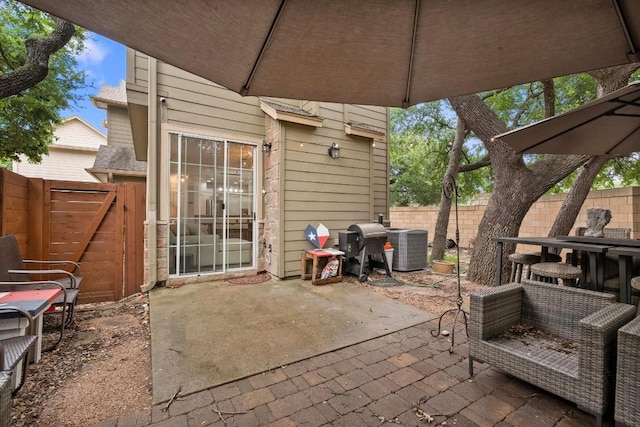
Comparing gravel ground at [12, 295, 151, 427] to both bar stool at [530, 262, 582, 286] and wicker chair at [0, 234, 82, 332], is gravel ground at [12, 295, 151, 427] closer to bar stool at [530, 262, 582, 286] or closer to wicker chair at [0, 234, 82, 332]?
wicker chair at [0, 234, 82, 332]

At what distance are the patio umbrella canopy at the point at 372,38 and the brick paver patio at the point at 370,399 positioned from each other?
2.02m

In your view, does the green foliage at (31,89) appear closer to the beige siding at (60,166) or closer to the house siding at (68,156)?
the house siding at (68,156)

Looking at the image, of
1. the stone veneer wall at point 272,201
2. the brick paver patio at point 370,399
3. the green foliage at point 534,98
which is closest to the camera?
the brick paver patio at point 370,399

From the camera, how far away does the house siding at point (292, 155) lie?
176 inches

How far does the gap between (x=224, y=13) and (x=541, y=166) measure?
519 cm

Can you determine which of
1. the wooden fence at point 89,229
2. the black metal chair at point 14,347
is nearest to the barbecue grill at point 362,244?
the wooden fence at point 89,229

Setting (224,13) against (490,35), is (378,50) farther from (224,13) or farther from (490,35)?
(224,13)

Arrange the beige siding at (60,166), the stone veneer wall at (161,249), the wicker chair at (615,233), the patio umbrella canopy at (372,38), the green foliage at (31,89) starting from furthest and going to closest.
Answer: the beige siding at (60,166), the green foliage at (31,89), the stone veneer wall at (161,249), the wicker chair at (615,233), the patio umbrella canopy at (372,38)

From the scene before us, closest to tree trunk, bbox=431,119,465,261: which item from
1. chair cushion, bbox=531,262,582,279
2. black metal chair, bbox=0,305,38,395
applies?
chair cushion, bbox=531,262,582,279

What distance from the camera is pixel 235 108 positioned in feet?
16.3

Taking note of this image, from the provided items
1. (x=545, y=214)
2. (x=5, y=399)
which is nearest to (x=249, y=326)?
(x=5, y=399)

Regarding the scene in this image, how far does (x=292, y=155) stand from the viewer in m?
4.98

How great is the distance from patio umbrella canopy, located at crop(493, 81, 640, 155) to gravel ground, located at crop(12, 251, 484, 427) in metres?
2.13

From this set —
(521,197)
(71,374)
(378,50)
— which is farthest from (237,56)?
(521,197)
